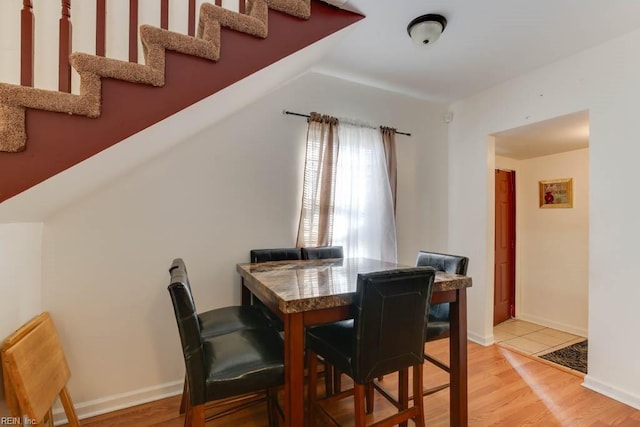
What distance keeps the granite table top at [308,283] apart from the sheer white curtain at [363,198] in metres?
0.71

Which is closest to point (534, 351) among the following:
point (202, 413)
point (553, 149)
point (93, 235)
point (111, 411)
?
point (553, 149)

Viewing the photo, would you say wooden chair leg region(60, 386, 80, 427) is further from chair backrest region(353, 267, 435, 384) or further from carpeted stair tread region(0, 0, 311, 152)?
chair backrest region(353, 267, 435, 384)

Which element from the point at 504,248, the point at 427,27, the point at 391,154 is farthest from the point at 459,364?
the point at 504,248

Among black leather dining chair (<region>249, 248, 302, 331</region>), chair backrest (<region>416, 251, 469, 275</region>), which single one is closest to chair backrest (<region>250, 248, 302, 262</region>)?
black leather dining chair (<region>249, 248, 302, 331</region>)

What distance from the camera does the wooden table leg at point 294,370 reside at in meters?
1.27

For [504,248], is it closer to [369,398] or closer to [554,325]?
[554,325]

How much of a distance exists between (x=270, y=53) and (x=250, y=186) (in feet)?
3.67

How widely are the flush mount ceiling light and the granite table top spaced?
1.60 meters

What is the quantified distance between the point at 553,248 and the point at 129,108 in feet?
14.9

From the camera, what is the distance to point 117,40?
1.99 metres

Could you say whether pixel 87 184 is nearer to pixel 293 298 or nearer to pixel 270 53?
pixel 270 53

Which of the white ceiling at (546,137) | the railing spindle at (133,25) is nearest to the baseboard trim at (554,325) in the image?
the white ceiling at (546,137)

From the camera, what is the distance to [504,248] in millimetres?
3967

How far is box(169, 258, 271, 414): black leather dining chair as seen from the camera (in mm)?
1706
